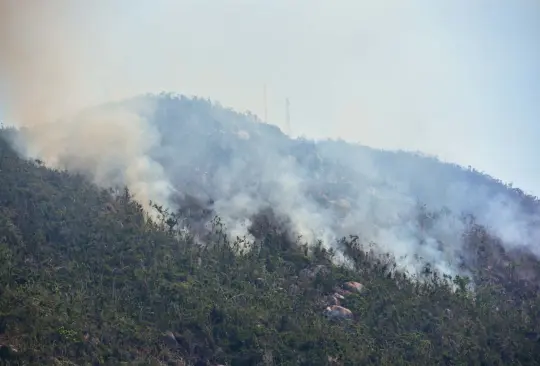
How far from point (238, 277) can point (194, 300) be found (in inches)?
454

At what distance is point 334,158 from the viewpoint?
169500 mm

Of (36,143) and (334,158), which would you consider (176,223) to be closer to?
(36,143)

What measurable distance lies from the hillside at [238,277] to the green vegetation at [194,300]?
255mm

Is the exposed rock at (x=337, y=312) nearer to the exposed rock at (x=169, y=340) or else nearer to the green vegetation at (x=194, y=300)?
the green vegetation at (x=194, y=300)

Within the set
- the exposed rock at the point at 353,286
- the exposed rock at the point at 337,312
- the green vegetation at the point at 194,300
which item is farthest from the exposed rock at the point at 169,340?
the exposed rock at the point at 353,286

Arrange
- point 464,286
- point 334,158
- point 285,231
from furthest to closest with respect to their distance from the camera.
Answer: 1. point 334,158
2. point 285,231
3. point 464,286

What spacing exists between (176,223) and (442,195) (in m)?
68.1

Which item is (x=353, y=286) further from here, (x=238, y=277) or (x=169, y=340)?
(x=169, y=340)

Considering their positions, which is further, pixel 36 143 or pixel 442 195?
pixel 442 195

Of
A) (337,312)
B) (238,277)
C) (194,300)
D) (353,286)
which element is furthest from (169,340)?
(353,286)

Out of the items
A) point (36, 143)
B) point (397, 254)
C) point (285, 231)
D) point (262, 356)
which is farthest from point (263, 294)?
point (36, 143)

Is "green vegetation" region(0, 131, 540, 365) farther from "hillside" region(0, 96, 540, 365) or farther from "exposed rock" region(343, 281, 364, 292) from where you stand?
"exposed rock" region(343, 281, 364, 292)

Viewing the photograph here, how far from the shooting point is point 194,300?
3848 inches


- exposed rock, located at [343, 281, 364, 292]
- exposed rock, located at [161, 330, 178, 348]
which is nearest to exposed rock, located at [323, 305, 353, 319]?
exposed rock, located at [343, 281, 364, 292]
